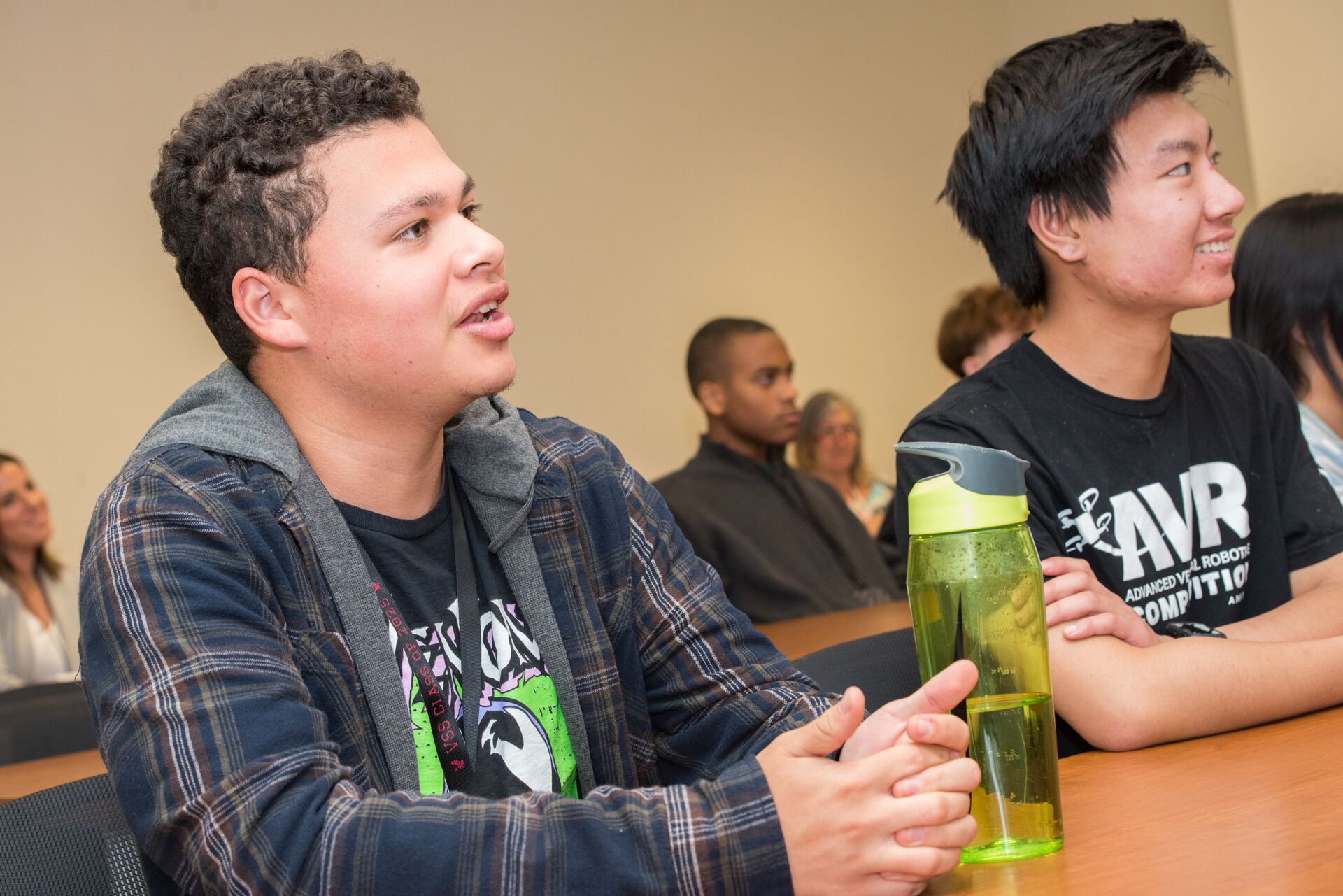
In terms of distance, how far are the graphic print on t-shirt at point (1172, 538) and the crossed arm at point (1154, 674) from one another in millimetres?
190

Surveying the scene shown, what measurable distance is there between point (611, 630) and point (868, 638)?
1.15 feet

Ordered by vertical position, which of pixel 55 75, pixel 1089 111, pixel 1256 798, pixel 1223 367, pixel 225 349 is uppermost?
pixel 55 75

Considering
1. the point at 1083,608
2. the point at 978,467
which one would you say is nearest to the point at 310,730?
the point at 978,467

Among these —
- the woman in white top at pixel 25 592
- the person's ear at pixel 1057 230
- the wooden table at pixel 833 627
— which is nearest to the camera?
the person's ear at pixel 1057 230

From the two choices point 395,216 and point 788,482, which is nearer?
point 395,216

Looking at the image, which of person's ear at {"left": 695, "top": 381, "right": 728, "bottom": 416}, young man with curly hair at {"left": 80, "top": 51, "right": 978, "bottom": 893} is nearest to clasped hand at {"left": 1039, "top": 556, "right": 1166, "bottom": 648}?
young man with curly hair at {"left": 80, "top": 51, "right": 978, "bottom": 893}

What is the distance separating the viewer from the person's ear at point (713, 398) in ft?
16.5

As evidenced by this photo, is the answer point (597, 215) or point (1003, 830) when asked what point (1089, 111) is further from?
point (597, 215)

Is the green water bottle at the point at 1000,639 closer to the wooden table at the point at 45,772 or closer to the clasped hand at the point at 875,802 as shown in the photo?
the clasped hand at the point at 875,802

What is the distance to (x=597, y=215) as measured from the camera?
6.04 m

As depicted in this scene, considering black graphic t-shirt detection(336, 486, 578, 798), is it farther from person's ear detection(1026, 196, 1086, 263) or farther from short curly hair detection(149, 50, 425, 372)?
person's ear detection(1026, 196, 1086, 263)

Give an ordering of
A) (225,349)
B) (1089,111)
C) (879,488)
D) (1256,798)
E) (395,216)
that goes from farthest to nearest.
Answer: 1. (879,488)
2. (1089,111)
3. (225,349)
4. (395,216)
5. (1256,798)

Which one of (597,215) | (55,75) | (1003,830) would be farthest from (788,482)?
(1003,830)

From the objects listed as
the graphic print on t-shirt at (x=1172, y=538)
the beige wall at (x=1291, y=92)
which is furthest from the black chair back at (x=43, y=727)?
the beige wall at (x=1291, y=92)
